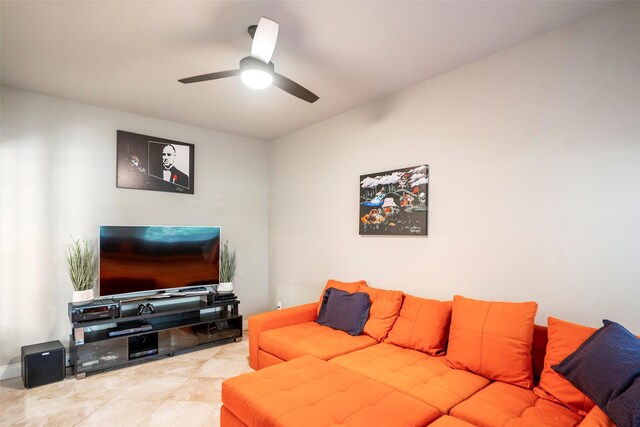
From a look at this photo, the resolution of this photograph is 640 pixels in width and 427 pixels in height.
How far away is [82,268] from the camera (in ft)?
10.9

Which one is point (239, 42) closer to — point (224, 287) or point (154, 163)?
point (154, 163)

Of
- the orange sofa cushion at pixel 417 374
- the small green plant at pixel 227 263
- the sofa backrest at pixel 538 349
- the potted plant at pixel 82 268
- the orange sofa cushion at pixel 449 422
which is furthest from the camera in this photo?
the small green plant at pixel 227 263

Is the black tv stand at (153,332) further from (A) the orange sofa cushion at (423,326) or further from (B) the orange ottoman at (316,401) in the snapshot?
(A) the orange sofa cushion at (423,326)

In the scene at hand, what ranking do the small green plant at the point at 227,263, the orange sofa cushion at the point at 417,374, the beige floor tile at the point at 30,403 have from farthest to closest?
1. the small green plant at the point at 227,263
2. the beige floor tile at the point at 30,403
3. the orange sofa cushion at the point at 417,374

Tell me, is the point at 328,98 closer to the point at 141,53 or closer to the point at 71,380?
the point at 141,53

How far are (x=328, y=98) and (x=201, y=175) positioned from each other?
2.06 metres

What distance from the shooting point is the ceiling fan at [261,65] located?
199 cm

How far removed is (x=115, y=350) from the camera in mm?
3250

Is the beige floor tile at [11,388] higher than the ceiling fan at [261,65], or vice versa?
the ceiling fan at [261,65]

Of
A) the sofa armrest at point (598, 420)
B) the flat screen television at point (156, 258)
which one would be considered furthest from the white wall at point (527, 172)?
the flat screen television at point (156, 258)

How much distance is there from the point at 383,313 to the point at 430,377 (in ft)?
2.80

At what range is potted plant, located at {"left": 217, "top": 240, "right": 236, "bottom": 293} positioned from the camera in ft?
13.6

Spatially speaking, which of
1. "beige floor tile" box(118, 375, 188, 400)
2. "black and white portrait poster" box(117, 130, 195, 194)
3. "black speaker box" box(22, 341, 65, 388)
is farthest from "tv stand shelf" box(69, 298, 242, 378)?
"black and white portrait poster" box(117, 130, 195, 194)

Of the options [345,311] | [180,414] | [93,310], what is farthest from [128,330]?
[345,311]
